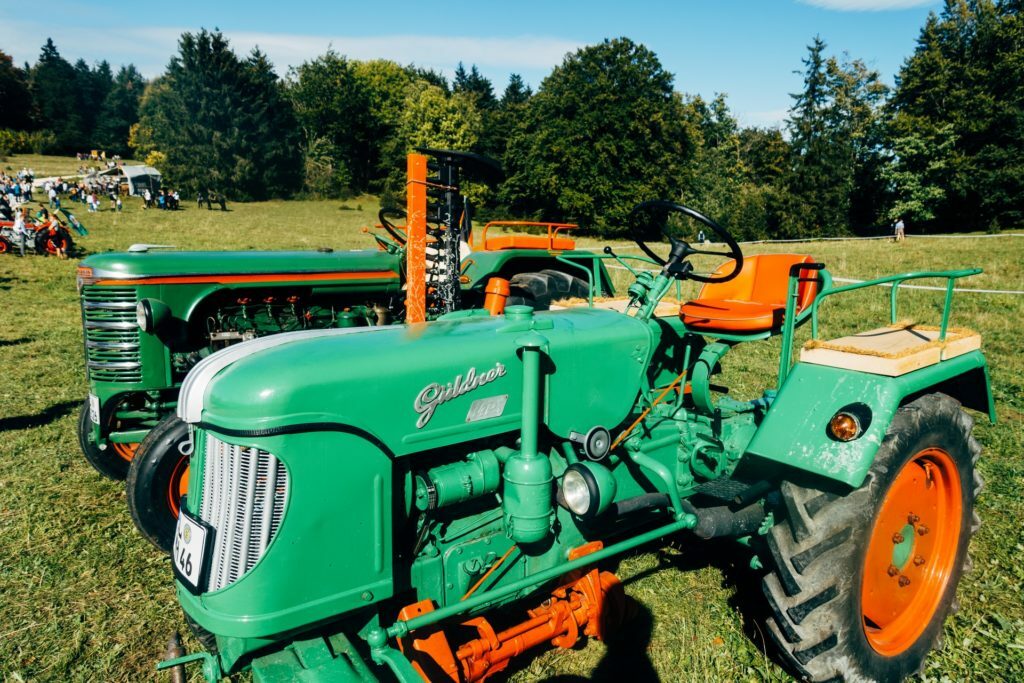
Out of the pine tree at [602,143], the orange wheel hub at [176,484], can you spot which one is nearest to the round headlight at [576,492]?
the orange wheel hub at [176,484]

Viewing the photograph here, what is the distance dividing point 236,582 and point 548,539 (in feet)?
3.45

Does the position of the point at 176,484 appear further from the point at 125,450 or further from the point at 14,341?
the point at 14,341

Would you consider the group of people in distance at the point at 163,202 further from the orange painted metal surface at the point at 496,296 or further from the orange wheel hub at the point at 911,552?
the orange wheel hub at the point at 911,552

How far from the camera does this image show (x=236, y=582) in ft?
5.55

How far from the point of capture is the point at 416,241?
485 centimetres

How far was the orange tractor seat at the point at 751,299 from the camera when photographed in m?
3.21

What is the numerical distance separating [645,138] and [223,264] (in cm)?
2946

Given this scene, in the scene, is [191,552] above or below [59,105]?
below

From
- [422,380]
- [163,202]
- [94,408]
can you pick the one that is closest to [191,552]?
[422,380]

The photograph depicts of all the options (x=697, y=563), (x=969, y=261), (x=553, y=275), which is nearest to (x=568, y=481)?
(x=697, y=563)

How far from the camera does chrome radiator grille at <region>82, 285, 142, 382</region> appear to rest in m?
3.95

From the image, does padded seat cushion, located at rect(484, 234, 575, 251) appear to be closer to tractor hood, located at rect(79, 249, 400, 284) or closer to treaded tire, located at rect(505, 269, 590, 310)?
treaded tire, located at rect(505, 269, 590, 310)

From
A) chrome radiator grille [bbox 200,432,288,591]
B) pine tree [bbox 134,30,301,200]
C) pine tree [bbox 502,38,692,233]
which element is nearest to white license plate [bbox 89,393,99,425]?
chrome radiator grille [bbox 200,432,288,591]

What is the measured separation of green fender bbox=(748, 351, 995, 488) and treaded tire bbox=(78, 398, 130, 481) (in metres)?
3.97
